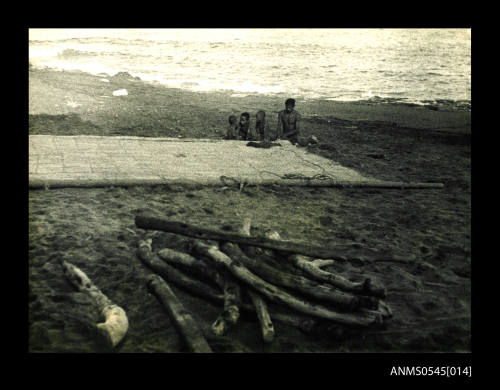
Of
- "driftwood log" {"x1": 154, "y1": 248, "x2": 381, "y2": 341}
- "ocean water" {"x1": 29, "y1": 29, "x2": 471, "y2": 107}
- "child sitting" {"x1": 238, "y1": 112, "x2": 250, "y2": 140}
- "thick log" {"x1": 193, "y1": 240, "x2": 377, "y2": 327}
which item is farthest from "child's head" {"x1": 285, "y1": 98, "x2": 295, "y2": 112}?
"driftwood log" {"x1": 154, "y1": 248, "x2": 381, "y2": 341}

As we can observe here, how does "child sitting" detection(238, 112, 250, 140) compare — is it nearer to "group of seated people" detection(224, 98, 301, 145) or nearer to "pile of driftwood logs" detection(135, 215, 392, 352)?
"group of seated people" detection(224, 98, 301, 145)

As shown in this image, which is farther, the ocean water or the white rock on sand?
the ocean water

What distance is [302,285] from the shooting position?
371cm

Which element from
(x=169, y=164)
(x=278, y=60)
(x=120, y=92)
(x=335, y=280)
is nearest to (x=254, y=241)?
(x=335, y=280)

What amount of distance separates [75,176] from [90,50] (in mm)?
12561

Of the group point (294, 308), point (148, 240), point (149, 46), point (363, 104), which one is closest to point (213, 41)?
point (149, 46)

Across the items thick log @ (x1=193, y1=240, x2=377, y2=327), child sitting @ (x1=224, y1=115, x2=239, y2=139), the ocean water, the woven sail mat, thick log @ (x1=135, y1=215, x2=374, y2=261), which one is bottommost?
thick log @ (x1=193, y1=240, x2=377, y2=327)

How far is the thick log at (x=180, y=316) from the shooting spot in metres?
3.23

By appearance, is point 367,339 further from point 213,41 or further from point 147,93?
point 213,41

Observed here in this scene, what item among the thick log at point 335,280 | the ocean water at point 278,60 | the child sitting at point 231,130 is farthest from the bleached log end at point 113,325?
the ocean water at point 278,60

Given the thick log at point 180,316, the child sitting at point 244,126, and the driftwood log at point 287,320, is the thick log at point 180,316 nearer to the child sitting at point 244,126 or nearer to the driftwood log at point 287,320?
the driftwood log at point 287,320

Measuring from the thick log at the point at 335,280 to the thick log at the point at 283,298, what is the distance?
0.68 feet

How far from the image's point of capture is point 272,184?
7652mm

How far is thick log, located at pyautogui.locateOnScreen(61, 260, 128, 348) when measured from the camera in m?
3.34
